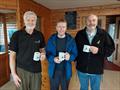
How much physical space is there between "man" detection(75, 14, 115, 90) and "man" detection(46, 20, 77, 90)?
0.14 metres

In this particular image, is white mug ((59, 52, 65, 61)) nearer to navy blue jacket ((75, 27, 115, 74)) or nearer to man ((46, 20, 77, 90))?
man ((46, 20, 77, 90))

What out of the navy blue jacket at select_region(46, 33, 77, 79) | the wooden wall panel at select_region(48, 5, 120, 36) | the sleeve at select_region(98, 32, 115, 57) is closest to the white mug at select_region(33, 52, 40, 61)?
the navy blue jacket at select_region(46, 33, 77, 79)

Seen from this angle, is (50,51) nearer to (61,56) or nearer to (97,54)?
(61,56)

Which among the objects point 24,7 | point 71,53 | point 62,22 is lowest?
point 71,53

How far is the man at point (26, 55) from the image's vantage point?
1913 mm

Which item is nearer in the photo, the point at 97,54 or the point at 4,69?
the point at 97,54

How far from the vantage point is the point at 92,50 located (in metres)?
2.21

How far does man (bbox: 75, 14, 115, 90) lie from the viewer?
7.39 feet

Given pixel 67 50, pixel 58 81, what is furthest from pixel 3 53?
pixel 67 50

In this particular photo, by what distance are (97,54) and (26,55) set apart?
95 cm

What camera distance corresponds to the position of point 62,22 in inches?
84.8

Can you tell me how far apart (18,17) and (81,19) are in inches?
112

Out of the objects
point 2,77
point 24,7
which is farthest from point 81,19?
point 2,77

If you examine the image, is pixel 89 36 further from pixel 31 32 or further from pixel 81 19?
pixel 81 19
